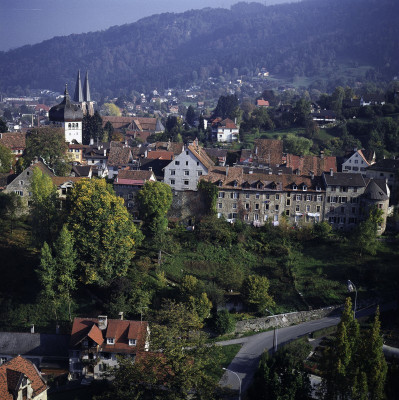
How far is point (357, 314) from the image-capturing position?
1917 inches

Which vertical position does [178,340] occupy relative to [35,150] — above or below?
below

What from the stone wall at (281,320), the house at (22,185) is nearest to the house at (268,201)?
the stone wall at (281,320)

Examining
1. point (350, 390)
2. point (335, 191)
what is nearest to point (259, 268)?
point (335, 191)

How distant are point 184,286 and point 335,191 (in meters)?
19.8

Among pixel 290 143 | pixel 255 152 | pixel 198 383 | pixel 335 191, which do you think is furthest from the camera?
pixel 290 143

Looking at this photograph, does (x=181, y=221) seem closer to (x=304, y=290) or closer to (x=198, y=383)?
(x=304, y=290)

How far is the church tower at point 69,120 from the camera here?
8812 centimetres

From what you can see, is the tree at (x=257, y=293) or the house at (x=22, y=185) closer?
the tree at (x=257, y=293)

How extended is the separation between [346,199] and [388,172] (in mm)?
11215

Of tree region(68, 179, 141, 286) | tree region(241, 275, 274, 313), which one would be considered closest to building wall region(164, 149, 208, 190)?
tree region(68, 179, 141, 286)

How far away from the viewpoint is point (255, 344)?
150ft

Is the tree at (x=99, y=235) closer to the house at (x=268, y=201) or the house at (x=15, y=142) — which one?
the house at (x=268, y=201)

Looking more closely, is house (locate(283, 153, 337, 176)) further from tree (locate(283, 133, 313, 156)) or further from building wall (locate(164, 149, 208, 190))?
tree (locate(283, 133, 313, 156))

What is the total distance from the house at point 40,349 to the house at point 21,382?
163 inches
